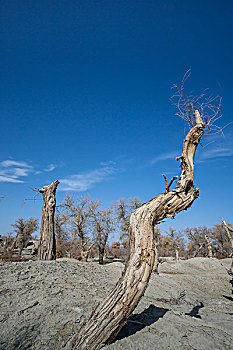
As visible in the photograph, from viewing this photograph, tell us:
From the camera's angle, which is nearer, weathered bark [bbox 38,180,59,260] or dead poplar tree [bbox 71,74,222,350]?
dead poplar tree [bbox 71,74,222,350]

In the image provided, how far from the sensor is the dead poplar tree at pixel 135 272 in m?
2.69

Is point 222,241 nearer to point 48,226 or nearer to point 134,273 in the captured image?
point 48,226

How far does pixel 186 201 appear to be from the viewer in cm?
343

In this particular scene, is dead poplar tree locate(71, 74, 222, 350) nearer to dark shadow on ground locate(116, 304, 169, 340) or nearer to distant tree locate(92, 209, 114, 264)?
dark shadow on ground locate(116, 304, 169, 340)

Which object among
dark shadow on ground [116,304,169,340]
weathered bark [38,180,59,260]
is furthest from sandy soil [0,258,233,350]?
weathered bark [38,180,59,260]

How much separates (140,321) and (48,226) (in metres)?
6.77

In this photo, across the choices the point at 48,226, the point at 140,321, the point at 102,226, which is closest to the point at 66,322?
the point at 140,321

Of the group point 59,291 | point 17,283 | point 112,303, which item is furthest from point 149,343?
point 17,283

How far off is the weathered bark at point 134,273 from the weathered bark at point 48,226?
21.5 ft

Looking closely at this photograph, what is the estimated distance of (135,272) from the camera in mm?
2824

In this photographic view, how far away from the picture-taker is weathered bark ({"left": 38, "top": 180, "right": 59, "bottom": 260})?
879cm

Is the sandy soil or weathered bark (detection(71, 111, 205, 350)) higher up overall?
weathered bark (detection(71, 111, 205, 350))

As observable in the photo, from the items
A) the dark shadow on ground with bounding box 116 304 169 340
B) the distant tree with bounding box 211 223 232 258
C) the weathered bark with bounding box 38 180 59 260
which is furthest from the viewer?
the distant tree with bounding box 211 223 232 258

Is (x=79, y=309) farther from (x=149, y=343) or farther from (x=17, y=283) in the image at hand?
(x=17, y=283)
